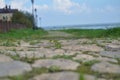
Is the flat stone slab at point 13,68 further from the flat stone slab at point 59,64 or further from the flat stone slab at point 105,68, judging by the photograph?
the flat stone slab at point 105,68

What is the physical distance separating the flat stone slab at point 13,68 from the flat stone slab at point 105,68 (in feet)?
2.44

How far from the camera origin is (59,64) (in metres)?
4.05

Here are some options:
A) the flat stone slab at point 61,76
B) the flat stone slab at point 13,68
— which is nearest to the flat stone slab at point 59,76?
the flat stone slab at point 61,76

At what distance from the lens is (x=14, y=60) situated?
14.4 feet

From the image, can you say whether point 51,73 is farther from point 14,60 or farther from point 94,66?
point 14,60

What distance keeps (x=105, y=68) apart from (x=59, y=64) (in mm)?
569

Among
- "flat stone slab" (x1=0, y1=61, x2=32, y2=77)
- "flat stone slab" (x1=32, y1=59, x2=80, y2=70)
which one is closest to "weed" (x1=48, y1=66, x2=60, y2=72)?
"flat stone slab" (x1=32, y1=59, x2=80, y2=70)

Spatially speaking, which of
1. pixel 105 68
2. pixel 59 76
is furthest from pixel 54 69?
pixel 105 68

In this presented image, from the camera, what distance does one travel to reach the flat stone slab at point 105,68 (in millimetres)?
3664

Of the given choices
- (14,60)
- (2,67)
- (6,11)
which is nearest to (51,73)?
(2,67)

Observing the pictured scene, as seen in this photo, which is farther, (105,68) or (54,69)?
(105,68)

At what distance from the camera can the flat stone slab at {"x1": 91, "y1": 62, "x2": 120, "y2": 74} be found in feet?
12.0

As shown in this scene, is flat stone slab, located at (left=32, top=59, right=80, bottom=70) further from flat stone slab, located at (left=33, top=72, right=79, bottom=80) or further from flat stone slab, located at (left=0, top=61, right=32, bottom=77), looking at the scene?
flat stone slab, located at (left=33, top=72, right=79, bottom=80)

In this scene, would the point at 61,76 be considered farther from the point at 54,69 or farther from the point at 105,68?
the point at 105,68
